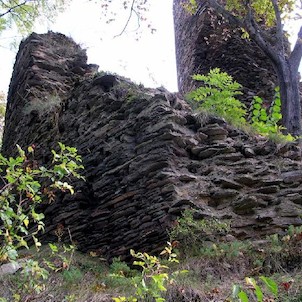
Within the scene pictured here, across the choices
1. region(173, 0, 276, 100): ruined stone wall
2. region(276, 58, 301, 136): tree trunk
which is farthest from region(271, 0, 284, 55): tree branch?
Answer: region(173, 0, 276, 100): ruined stone wall

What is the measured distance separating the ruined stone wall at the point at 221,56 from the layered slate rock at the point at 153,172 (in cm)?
401

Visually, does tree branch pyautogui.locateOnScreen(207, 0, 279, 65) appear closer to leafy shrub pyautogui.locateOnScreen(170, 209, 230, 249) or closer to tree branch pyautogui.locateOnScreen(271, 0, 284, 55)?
tree branch pyautogui.locateOnScreen(271, 0, 284, 55)

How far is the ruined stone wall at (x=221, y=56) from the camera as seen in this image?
32.7 ft

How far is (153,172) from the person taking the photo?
5.26 meters

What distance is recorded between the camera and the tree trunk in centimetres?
704

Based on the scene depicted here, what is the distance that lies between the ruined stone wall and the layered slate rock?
4011 millimetres

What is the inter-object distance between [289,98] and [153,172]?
3366 millimetres

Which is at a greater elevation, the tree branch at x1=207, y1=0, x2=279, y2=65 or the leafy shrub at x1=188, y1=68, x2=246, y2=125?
the tree branch at x1=207, y1=0, x2=279, y2=65

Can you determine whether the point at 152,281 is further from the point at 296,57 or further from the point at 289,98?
A: the point at 296,57

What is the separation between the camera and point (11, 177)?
115 inches

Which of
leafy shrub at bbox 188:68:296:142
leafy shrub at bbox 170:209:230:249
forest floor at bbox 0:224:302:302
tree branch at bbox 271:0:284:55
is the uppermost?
tree branch at bbox 271:0:284:55

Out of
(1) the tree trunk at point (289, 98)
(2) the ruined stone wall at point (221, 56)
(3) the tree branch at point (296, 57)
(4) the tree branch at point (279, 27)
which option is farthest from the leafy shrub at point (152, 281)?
(2) the ruined stone wall at point (221, 56)

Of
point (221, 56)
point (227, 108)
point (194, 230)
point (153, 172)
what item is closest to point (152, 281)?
point (194, 230)

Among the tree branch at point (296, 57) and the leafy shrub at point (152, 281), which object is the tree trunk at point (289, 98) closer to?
the tree branch at point (296, 57)
